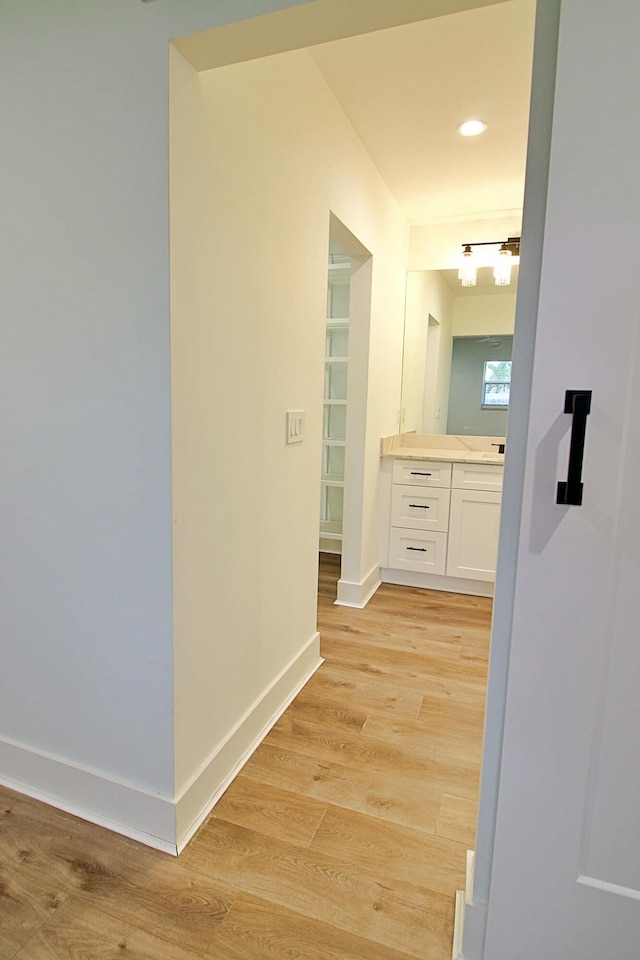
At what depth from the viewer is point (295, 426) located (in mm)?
1982

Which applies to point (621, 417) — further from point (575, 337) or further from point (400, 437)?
point (400, 437)

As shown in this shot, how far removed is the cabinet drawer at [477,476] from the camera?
3.18 metres

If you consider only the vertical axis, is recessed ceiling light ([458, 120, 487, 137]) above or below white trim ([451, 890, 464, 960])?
above

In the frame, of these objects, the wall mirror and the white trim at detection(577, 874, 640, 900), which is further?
the wall mirror

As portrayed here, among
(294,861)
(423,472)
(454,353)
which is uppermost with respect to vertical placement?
(454,353)

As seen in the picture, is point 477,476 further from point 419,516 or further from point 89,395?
point 89,395

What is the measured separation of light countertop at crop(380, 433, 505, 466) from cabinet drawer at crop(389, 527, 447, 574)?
0.50m

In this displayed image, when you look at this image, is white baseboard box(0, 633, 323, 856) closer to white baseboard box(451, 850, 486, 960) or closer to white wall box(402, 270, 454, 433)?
white baseboard box(451, 850, 486, 960)

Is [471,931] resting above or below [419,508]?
below

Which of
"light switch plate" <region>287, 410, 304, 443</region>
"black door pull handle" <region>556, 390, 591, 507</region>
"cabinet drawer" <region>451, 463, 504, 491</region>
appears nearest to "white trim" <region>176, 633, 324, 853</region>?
"light switch plate" <region>287, 410, 304, 443</region>

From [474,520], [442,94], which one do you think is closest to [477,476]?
[474,520]

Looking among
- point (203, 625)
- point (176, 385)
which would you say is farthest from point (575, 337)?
point (203, 625)

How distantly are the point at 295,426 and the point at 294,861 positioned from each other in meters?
1.37

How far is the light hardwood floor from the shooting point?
117 cm
